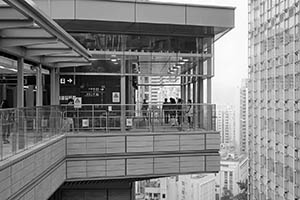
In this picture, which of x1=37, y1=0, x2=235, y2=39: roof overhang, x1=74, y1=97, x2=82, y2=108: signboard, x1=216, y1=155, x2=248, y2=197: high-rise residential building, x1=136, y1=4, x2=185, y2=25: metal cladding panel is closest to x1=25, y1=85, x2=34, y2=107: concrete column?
x1=74, y1=97, x2=82, y2=108: signboard

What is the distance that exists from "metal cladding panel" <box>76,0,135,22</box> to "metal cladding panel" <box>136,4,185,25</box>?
0.26 m

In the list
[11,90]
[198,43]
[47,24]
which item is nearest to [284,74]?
[198,43]

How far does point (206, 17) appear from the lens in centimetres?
1260

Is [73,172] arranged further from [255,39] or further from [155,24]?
[255,39]

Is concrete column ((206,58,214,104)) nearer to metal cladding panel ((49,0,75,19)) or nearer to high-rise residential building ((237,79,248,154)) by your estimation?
metal cladding panel ((49,0,75,19))

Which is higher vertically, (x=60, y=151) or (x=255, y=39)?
(x=255, y=39)

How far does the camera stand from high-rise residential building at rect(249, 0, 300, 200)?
22625 millimetres

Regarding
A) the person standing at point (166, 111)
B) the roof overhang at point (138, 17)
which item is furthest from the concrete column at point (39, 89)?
the person standing at point (166, 111)

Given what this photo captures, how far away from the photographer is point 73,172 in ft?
35.7

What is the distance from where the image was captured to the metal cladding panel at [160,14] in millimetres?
12250

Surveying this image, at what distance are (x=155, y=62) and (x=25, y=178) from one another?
755cm

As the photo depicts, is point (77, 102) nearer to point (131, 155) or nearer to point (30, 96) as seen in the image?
point (30, 96)

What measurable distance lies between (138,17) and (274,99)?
54.5 ft

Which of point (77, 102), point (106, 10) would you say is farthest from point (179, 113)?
point (106, 10)
